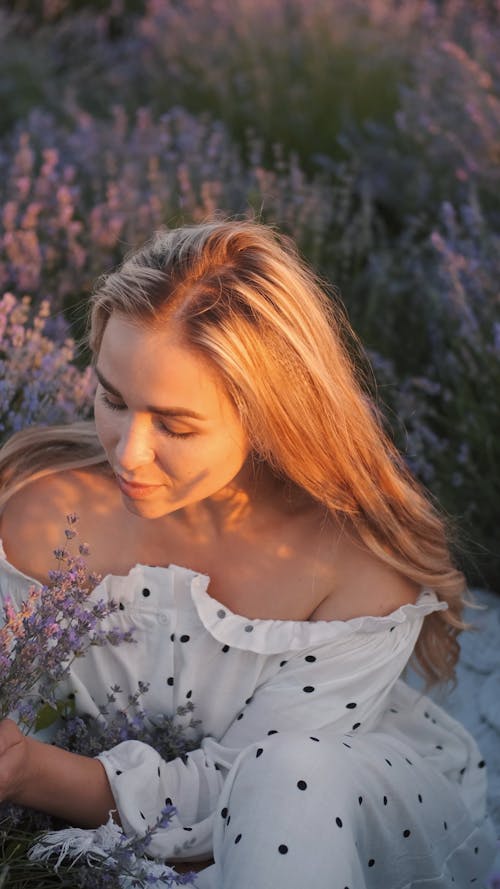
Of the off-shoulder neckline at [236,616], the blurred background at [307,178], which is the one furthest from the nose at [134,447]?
the blurred background at [307,178]

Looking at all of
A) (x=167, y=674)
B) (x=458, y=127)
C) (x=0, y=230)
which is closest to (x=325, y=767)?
(x=167, y=674)

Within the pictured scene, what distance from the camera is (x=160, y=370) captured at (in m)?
1.77

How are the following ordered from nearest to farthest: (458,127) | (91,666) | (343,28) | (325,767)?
(325,767) → (91,666) → (458,127) → (343,28)

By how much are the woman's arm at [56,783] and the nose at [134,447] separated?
40cm

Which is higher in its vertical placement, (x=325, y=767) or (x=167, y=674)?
(x=325, y=767)

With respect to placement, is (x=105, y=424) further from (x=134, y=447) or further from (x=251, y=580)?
(x=251, y=580)

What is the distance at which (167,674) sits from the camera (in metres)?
2.06

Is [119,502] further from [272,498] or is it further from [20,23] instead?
[20,23]

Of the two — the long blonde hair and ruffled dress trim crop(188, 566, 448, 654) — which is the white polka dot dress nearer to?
ruffled dress trim crop(188, 566, 448, 654)

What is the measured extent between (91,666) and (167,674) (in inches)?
5.2

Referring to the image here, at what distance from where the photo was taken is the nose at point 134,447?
1760 millimetres

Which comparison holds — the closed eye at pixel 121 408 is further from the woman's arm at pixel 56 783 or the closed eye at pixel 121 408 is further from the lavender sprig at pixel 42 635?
the woman's arm at pixel 56 783

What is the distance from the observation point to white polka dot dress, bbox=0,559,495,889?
1803 mm

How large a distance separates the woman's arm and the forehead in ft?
1.66
